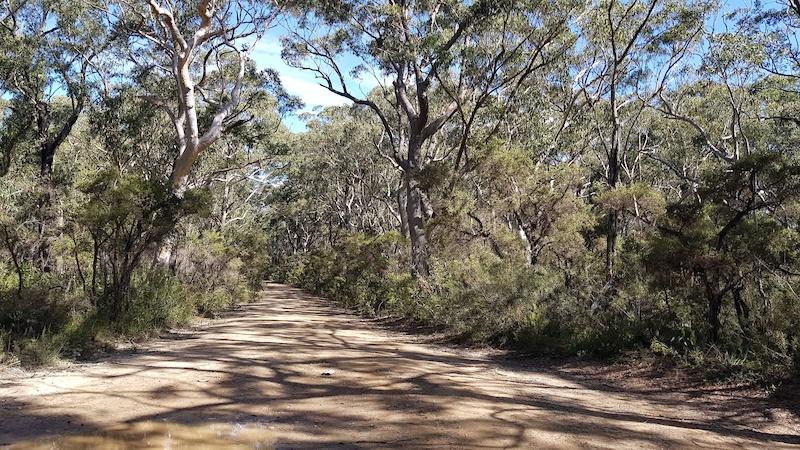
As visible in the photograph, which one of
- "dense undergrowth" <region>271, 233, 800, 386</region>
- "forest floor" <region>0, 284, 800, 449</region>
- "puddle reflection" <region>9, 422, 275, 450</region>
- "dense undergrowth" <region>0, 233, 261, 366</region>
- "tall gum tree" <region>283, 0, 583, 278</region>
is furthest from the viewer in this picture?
"tall gum tree" <region>283, 0, 583, 278</region>

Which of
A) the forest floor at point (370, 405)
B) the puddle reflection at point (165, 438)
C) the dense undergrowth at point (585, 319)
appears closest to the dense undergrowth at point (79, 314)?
the forest floor at point (370, 405)

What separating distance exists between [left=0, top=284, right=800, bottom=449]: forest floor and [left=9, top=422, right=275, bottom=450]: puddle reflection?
17 millimetres

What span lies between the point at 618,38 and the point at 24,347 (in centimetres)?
1654

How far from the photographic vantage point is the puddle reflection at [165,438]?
4031mm

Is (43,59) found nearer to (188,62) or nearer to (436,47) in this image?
(188,62)

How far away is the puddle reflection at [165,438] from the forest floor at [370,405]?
17mm

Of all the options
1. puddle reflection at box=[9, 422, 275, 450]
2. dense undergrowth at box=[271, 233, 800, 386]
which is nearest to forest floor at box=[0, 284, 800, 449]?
puddle reflection at box=[9, 422, 275, 450]

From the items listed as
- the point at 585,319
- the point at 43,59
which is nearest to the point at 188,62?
the point at 43,59

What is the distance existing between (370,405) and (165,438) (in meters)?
1.91

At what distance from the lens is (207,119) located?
20156mm

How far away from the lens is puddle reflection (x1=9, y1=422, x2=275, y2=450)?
403 centimetres

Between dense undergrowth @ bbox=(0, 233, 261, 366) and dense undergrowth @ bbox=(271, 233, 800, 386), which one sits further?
dense undergrowth @ bbox=(0, 233, 261, 366)

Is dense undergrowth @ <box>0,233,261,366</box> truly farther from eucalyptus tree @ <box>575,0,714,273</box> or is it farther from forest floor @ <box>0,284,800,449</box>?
eucalyptus tree @ <box>575,0,714,273</box>

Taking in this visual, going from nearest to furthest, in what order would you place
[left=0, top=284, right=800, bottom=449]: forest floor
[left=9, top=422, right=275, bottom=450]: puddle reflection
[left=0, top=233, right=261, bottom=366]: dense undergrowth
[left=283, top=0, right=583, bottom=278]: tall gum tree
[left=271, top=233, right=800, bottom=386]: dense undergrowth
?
[left=9, top=422, right=275, bottom=450]: puddle reflection < [left=0, top=284, right=800, bottom=449]: forest floor < [left=271, top=233, right=800, bottom=386]: dense undergrowth < [left=0, top=233, right=261, bottom=366]: dense undergrowth < [left=283, top=0, right=583, bottom=278]: tall gum tree
